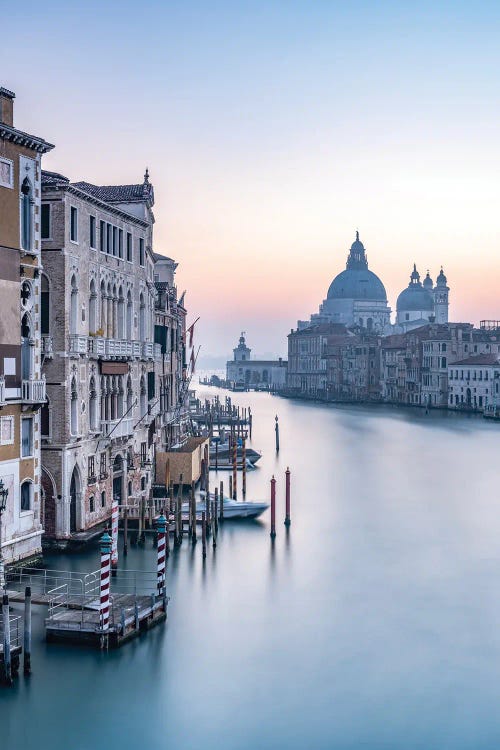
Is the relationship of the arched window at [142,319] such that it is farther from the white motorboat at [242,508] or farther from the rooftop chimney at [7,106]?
the rooftop chimney at [7,106]

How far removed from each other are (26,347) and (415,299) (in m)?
114

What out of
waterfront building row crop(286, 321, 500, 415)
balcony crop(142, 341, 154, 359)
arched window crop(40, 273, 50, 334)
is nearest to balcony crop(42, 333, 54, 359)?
arched window crop(40, 273, 50, 334)

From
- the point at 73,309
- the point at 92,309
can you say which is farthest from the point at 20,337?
the point at 92,309

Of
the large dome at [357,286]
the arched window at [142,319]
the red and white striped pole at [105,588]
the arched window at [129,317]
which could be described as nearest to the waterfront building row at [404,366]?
the large dome at [357,286]

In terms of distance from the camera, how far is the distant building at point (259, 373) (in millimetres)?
130250

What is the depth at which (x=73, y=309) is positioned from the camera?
18.5 m

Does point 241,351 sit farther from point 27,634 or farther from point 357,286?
point 27,634

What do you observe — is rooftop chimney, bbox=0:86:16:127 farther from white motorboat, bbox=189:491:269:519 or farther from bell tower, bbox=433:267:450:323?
bell tower, bbox=433:267:450:323

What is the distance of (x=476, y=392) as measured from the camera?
69.8m

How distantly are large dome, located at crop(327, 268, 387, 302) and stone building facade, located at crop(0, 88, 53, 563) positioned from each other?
113780 millimetres

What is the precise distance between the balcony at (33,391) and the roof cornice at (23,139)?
373cm

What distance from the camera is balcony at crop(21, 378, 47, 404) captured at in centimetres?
1583

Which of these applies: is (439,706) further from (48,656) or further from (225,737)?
(48,656)

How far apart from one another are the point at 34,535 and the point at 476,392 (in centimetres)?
5693
